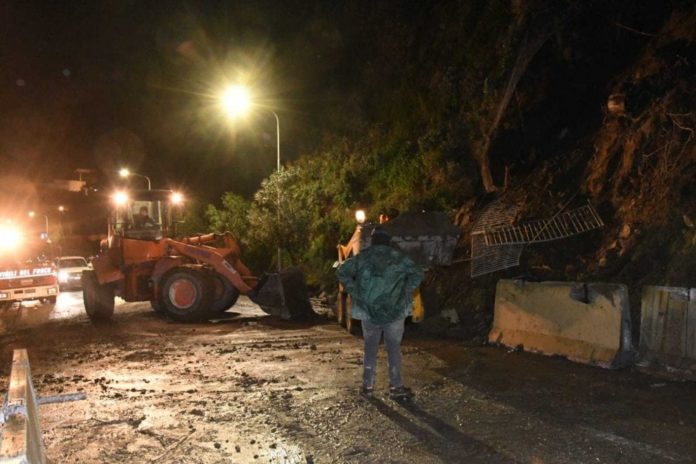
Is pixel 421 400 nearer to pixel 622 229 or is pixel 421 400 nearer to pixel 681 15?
pixel 622 229

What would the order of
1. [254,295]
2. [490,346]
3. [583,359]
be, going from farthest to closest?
1. [254,295]
2. [490,346]
3. [583,359]

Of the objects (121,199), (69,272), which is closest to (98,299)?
(121,199)

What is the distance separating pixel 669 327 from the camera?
7.89m

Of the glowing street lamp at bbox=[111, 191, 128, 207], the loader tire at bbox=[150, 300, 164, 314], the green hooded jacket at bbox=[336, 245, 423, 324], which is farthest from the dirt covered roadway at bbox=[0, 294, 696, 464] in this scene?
the glowing street lamp at bbox=[111, 191, 128, 207]

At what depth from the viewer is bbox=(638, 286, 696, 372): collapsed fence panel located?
765 cm

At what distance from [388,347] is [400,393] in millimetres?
523

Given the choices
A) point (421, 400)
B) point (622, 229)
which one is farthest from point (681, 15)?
point (421, 400)

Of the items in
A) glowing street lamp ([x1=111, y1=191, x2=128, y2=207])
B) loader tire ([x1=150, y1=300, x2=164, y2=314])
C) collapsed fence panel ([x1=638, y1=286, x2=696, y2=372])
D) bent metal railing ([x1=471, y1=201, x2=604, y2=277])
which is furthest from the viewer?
glowing street lamp ([x1=111, y1=191, x2=128, y2=207])

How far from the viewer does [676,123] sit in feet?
37.0

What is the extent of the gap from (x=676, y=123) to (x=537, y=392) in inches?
264

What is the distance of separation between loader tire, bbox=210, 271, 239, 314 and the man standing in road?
28.6 feet

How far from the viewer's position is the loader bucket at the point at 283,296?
14625mm

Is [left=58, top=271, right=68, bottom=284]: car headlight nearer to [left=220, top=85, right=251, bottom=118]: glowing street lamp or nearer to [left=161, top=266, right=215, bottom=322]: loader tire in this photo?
[left=220, top=85, right=251, bottom=118]: glowing street lamp

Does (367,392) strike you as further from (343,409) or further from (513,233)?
(513,233)
